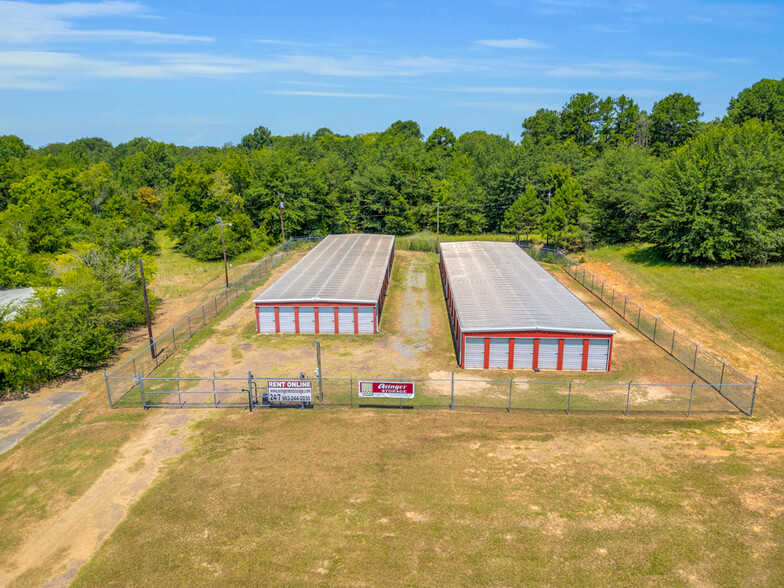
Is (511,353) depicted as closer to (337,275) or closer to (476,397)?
(476,397)

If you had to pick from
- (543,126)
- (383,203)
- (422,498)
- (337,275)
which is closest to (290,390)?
(422,498)

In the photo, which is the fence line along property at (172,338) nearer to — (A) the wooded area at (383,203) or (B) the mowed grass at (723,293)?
(A) the wooded area at (383,203)

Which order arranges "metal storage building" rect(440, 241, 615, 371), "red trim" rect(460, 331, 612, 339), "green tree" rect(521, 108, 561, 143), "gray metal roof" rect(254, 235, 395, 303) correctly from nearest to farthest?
"red trim" rect(460, 331, 612, 339), "metal storage building" rect(440, 241, 615, 371), "gray metal roof" rect(254, 235, 395, 303), "green tree" rect(521, 108, 561, 143)

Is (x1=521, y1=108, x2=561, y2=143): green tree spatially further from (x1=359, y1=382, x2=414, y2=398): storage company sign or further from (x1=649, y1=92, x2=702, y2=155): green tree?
(x1=359, y1=382, x2=414, y2=398): storage company sign

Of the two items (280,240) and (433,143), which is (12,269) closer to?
(280,240)

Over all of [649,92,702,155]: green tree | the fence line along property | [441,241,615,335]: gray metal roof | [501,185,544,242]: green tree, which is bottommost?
the fence line along property

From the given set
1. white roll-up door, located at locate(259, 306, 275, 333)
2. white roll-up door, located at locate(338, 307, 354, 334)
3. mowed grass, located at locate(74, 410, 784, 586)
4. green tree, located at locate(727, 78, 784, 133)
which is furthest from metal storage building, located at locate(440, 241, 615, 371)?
green tree, located at locate(727, 78, 784, 133)

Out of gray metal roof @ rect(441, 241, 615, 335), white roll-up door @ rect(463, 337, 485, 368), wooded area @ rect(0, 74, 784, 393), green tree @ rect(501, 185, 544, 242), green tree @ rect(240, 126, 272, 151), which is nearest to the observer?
white roll-up door @ rect(463, 337, 485, 368)
